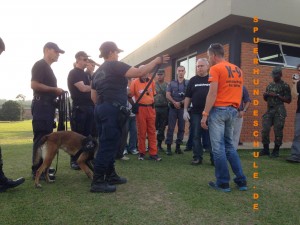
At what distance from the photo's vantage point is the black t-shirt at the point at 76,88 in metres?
5.04

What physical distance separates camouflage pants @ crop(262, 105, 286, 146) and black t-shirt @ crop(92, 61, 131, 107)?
4425mm

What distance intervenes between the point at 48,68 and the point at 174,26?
7.84 meters

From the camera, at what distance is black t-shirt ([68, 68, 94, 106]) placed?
5.04 meters

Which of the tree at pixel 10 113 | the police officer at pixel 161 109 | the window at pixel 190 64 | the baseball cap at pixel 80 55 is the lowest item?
the tree at pixel 10 113

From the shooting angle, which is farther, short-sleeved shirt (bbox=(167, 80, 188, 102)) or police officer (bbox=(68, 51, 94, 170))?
→ short-sleeved shirt (bbox=(167, 80, 188, 102))

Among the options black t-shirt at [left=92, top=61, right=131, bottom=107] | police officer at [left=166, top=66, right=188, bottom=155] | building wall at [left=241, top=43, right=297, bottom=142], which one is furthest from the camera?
building wall at [left=241, top=43, right=297, bottom=142]

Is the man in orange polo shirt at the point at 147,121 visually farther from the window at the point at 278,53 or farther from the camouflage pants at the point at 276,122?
the window at the point at 278,53

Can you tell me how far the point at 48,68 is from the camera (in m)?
4.43

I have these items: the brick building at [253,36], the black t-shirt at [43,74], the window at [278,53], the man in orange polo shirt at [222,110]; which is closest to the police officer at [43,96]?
the black t-shirt at [43,74]

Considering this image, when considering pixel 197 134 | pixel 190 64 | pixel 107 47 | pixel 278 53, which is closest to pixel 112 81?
pixel 107 47

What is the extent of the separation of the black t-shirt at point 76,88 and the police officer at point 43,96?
561 mm

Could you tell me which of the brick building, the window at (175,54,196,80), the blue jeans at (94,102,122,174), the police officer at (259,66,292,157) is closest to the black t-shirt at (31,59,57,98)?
the blue jeans at (94,102,122,174)

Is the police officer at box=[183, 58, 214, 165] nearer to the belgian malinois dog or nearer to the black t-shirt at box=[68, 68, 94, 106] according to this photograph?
the black t-shirt at box=[68, 68, 94, 106]

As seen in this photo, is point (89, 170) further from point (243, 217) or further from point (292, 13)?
point (292, 13)
